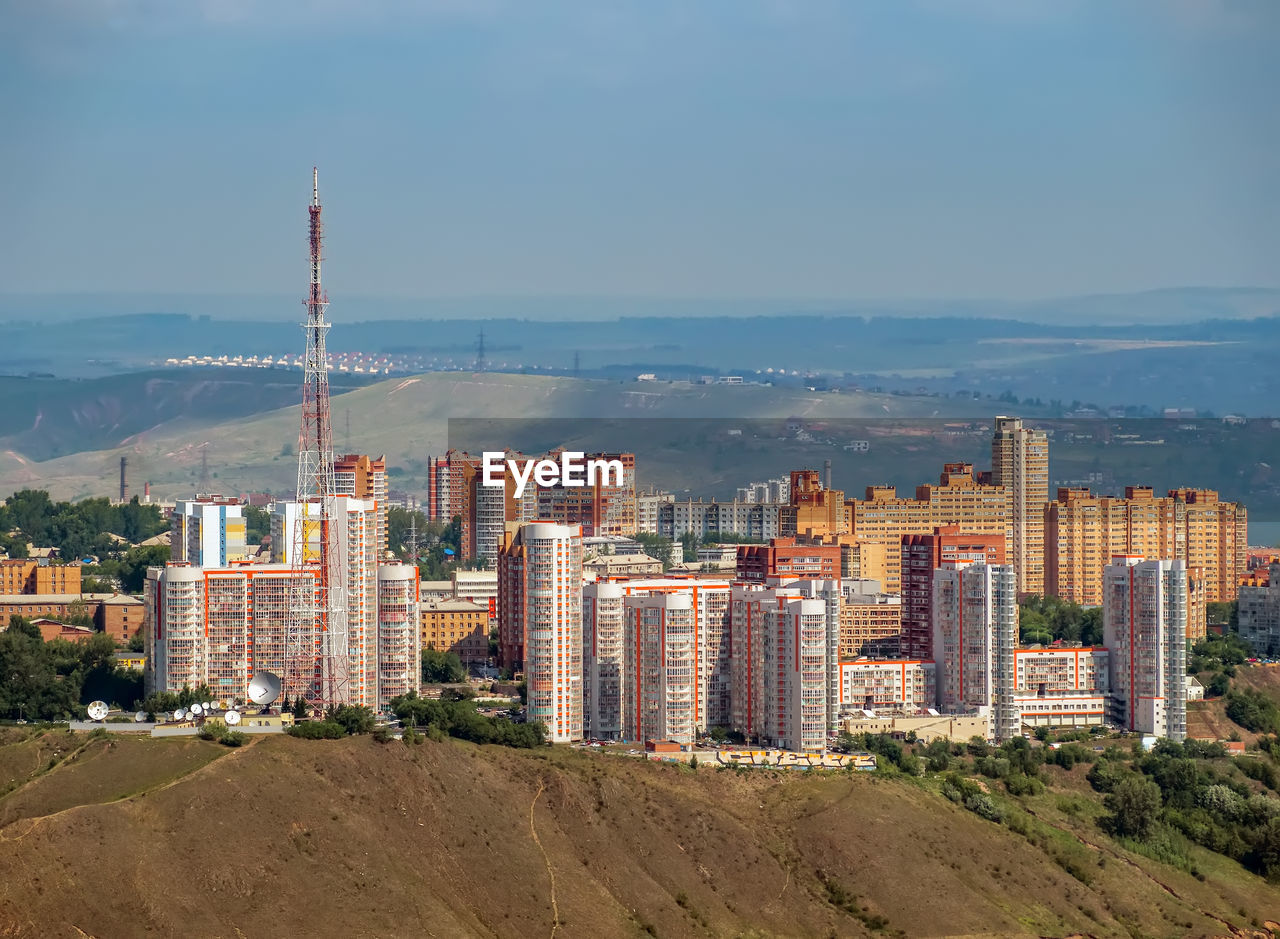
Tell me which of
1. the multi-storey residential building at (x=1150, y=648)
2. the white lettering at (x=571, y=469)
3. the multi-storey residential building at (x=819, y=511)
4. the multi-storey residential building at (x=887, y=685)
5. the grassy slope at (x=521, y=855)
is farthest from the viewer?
the white lettering at (x=571, y=469)

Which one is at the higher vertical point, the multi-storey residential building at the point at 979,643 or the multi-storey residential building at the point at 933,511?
the multi-storey residential building at the point at 933,511

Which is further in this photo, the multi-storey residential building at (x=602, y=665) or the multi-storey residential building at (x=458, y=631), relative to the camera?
the multi-storey residential building at (x=458, y=631)

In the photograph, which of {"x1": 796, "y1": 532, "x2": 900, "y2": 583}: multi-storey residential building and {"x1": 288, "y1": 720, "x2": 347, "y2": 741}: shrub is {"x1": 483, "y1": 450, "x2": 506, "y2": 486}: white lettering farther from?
{"x1": 288, "y1": 720, "x2": 347, "y2": 741}: shrub

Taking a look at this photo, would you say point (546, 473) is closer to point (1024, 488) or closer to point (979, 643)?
point (1024, 488)

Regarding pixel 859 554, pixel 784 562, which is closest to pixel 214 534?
pixel 784 562

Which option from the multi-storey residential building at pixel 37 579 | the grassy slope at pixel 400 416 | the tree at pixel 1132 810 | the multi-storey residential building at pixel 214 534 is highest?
the grassy slope at pixel 400 416

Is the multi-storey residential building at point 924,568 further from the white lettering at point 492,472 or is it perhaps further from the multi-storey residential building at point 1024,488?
the white lettering at point 492,472

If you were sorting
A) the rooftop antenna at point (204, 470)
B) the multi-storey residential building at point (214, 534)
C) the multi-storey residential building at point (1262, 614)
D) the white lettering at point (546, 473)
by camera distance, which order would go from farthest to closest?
the rooftop antenna at point (204, 470) < the white lettering at point (546, 473) < the multi-storey residential building at point (1262, 614) < the multi-storey residential building at point (214, 534)

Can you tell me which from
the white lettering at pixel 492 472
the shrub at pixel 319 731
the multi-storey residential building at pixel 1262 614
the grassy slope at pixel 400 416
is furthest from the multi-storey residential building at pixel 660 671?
the grassy slope at pixel 400 416
